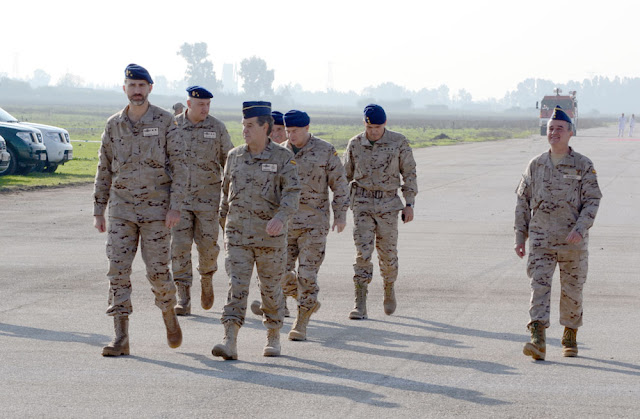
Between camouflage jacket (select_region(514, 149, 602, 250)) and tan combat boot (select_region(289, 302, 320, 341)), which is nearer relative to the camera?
camouflage jacket (select_region(514, 149, 602, 250))

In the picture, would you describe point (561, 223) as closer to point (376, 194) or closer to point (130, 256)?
point (376, 194)

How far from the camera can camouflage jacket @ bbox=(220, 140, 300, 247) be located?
293 inches

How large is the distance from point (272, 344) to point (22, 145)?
61.2 ft

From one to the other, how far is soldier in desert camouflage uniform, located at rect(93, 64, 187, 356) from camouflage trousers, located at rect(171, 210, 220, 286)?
5.79 ft

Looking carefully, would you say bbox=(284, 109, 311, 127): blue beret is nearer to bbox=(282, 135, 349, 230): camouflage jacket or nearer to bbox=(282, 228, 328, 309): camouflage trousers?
bbox=(282, 135, 349, 230): camouflage jacket

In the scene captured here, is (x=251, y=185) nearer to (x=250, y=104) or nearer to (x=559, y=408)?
(x=250, y=104)

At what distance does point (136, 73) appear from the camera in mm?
7453

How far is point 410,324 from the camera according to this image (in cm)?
914

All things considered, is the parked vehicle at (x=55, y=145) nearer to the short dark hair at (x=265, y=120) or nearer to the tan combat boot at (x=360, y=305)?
the tan combat boot at (x=360, y=305)

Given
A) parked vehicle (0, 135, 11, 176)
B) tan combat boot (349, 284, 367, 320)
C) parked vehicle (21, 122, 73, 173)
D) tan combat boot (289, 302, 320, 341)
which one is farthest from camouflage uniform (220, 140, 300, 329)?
parked vehicle (21, 122, 73, 173)

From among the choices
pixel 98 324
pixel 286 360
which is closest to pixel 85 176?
pixel 98 324

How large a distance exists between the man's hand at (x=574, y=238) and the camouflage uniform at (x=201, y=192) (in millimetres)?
3381

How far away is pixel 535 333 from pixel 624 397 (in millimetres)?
1208

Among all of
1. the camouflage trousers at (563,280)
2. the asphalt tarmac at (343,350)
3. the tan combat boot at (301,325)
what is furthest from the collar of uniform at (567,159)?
the tan combat boot at (301,325)
